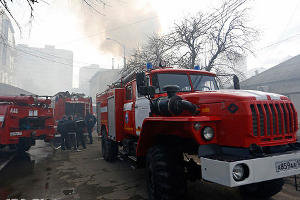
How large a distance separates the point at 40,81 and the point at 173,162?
118 meters

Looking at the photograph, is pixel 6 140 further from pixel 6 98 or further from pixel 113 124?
pixel 113 124

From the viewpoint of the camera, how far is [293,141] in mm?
2861

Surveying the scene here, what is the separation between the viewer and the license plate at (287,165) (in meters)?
2.39

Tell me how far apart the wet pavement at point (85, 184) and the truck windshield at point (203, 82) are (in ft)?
7.11

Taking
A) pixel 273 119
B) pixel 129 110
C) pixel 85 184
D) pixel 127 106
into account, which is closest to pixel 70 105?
pixel 127 106

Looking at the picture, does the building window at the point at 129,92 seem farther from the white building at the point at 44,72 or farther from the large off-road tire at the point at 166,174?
the white building at the point at 44,72

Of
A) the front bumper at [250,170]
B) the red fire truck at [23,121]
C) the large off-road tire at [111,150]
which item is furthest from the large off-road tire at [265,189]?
the red fire truck at [23,121]

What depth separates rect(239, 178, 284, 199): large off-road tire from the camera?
329 centimetres

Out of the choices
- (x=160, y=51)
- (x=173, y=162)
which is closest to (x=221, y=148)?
(x=173, y=162)

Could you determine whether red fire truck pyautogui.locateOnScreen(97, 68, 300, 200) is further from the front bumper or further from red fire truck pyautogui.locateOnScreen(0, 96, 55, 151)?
red fire truck pyautogui.locateOnScreen(0, 96, 55, 151)

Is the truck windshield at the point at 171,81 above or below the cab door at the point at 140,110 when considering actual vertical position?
above

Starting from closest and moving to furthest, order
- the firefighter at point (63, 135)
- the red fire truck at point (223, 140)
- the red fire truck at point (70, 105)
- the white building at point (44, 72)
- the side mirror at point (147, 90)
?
the red fire truck at point (223, 140)
the side mirror at point (147, 90)
the firefighter at point (63, 135)
the red fire truck at point (70, 105)
the white building at point (44, 72)

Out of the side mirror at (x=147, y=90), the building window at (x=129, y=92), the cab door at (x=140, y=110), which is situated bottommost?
the cab door at (x=140, y=110)

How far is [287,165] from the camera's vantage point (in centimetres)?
246
